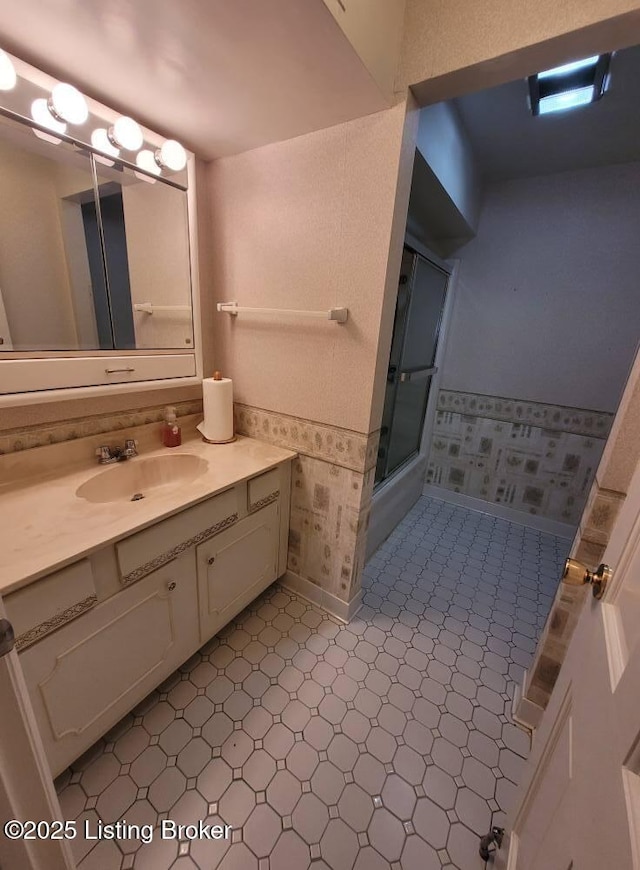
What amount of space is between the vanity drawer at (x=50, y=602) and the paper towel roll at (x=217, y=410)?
79 centimetres

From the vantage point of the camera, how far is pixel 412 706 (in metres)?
1.23

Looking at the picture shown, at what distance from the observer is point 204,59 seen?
2.89 ft

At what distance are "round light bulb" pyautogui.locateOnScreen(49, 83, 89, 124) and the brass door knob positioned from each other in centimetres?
170

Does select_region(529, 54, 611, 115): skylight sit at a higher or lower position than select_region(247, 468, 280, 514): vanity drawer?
higher

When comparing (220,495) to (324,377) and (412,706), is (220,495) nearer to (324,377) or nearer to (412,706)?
(324,377)

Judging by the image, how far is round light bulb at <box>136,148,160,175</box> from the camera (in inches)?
46.9

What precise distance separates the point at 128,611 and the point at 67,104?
1453mm

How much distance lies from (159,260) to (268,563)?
1364 millimetres

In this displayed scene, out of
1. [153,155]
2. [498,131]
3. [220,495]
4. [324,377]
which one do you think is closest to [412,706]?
→ [220,495]

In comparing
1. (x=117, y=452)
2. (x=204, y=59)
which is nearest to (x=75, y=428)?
(x=117, y=452)

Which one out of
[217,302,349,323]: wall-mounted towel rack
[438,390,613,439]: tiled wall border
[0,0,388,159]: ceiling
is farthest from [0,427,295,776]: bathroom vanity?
[438,390,613,439]: tiled wall border

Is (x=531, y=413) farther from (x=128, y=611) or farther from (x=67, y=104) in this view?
(x=67, y=104)

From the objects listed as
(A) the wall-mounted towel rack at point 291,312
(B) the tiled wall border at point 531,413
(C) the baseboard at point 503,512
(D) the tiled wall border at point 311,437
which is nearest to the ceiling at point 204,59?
(A) the wall-mounted towel rack at point 291,312

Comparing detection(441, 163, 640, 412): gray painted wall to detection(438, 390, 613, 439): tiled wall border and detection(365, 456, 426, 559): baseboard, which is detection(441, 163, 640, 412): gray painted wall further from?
detection(365, 456, 426, 559): baseboard
